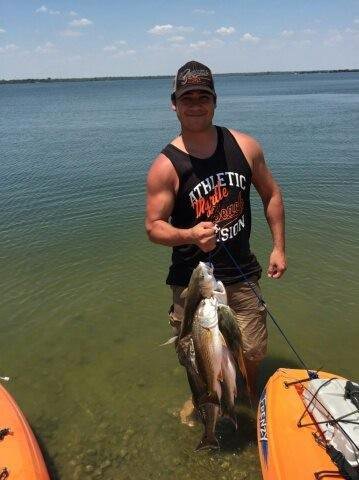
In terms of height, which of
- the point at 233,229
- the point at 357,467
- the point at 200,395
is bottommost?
the point at 357,467

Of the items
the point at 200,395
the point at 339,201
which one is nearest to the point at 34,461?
the point at 200,395

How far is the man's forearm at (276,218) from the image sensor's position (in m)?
4.54

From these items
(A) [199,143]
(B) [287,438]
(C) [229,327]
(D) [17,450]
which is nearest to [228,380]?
(C) [229,327]

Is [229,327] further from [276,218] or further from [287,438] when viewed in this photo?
[276,218]

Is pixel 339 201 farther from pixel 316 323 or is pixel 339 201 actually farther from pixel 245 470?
pixel 245 470

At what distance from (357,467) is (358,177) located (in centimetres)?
1342

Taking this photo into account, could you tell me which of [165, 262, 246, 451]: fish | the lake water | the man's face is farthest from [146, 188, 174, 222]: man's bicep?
the lake water

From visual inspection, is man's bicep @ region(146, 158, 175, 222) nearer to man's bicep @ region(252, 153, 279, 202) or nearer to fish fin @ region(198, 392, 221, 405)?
man's bicep @ region(252, 153, 279, 202)

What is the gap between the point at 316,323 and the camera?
7.63 meters

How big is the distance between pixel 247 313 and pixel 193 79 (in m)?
2.35

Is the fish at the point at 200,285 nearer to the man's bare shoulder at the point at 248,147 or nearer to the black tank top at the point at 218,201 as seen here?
the black tank top at the point at 218,201

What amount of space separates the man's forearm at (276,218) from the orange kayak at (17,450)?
10.4 feet

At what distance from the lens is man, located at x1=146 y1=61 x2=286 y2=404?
12.6 feet

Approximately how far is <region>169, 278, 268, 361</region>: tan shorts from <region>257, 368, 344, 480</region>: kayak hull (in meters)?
0.42
